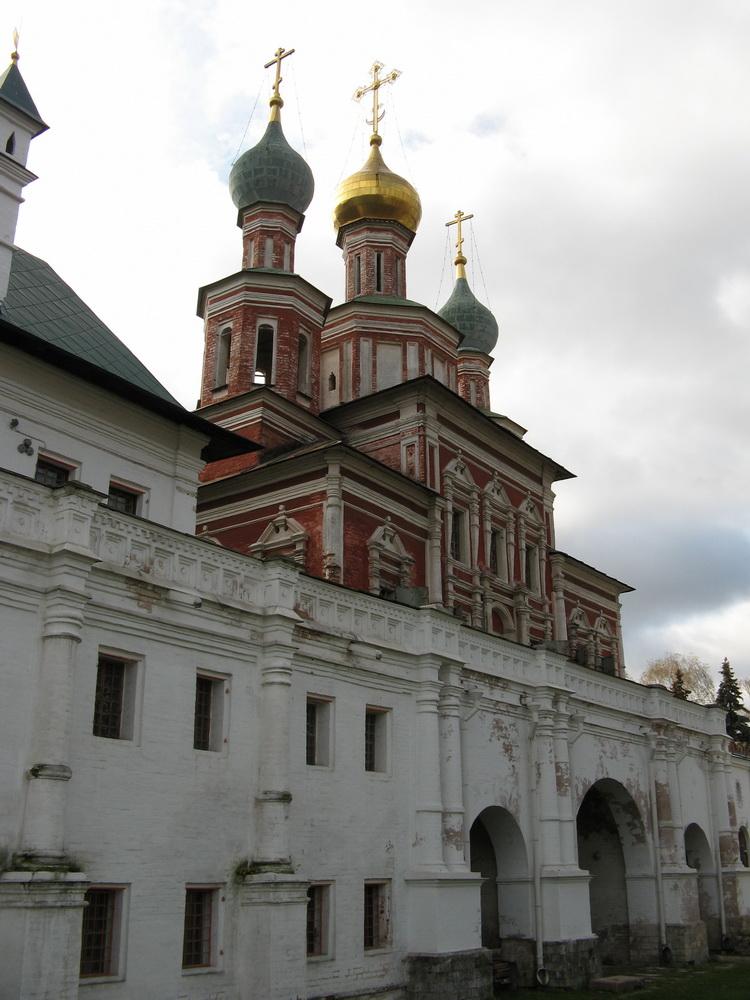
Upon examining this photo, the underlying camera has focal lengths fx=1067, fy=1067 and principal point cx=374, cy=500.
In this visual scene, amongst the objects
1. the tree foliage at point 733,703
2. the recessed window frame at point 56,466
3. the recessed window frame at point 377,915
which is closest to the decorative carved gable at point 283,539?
the recessed window frame at point 56,466

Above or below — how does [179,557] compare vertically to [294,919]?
above

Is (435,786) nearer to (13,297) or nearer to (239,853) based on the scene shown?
(239,853)

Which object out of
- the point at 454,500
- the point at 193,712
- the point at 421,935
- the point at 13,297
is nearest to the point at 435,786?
the point at 421,935

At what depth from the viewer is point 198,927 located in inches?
530

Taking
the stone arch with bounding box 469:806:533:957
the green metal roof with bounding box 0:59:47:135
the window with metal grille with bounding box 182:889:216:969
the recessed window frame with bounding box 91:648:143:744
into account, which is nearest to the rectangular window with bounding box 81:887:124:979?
the window with metal grille with bounding box 182:889:216:969

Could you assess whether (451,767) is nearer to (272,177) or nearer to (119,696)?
(119,696)

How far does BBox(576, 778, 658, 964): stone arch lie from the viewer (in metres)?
24.2

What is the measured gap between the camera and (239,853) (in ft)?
45.9

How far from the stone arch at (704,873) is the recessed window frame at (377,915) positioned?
13.5m

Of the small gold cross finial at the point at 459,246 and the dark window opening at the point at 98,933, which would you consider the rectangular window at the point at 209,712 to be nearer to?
the dark window opening at the point at 98,933

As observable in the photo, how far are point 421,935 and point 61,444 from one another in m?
9.73

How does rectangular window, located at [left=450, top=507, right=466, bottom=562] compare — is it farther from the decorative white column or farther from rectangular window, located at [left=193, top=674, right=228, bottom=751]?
rectangular window, located at [left=193, top=674, right=228, bottom=751]

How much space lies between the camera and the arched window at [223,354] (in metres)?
30.8

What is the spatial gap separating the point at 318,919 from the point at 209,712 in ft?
11.6
